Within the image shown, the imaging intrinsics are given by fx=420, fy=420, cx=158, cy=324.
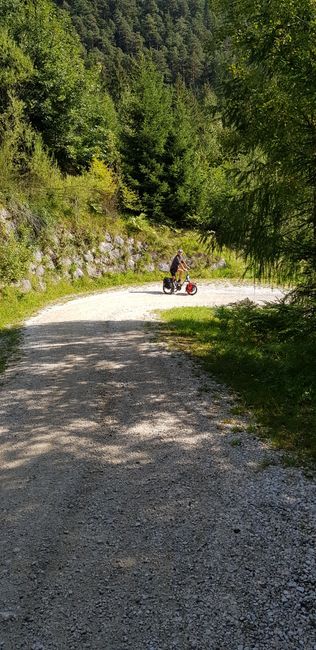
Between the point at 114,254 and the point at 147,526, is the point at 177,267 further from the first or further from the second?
the point at 147,526

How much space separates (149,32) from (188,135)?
448 feet

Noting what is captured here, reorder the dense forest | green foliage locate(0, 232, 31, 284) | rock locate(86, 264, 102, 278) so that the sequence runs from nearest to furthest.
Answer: the dense forest
green foliage locate(0, 232, 31, 284)
rock locate(86, 264, 102, 278)

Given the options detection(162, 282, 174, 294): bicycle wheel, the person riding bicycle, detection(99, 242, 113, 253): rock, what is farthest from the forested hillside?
detection(162, 282, 174, 294): bicycle wheel

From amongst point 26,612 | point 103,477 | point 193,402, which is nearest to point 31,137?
point 193,402

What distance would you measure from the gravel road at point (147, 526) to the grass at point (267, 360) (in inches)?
20.7

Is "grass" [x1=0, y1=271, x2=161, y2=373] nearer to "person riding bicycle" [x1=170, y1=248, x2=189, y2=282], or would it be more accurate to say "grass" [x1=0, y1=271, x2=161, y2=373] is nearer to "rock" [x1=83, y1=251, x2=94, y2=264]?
"rock" [x1=83, y1=251, x2=94, y2=264]

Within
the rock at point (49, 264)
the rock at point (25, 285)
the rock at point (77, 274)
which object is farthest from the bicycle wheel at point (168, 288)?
the rock at point (25, 285)

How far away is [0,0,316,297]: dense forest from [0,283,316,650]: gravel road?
14.0 ft

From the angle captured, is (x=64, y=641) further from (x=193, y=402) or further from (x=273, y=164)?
(x=273, y=164)

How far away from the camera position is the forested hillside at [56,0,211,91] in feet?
366

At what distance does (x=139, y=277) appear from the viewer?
25797 millimetres

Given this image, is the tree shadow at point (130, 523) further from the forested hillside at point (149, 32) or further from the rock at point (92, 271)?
the forested hillside at point (149, 32)

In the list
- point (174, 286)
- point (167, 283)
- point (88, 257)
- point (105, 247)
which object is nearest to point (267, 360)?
point (167, 283)

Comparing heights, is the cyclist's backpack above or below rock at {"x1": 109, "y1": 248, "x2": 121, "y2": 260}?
below
